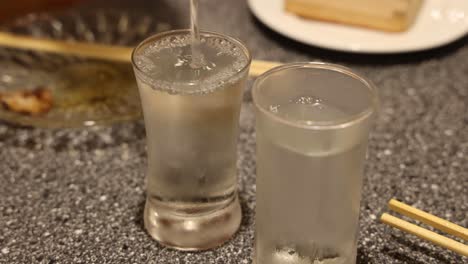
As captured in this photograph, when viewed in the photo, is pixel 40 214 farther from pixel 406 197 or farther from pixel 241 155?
pixel 406 197

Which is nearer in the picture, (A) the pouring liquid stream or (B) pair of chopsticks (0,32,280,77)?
(A) the pouring liquid stream

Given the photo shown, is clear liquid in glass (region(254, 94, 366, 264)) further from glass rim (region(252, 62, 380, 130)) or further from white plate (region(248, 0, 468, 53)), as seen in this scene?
white plate (region(248, 0, 468, 53))

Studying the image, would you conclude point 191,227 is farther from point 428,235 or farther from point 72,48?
point 72,48

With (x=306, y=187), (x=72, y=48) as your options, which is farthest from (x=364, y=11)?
(x=306, y=187)

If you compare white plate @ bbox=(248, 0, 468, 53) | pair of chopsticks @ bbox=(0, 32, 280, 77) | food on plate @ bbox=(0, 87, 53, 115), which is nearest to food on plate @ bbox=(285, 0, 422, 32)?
white plate @ bbox=(248, 0, 468, 53)

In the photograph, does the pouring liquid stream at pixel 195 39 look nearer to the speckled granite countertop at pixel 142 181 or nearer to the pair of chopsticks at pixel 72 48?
the speckled granite countertop at pixel 142 181

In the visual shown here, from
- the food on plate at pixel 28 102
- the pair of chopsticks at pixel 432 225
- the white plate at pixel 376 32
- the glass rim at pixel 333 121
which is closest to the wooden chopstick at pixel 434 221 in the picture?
the pair of chopsticks at pixel 432 225
